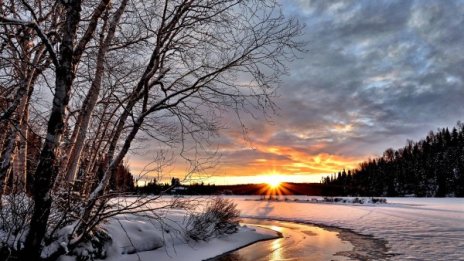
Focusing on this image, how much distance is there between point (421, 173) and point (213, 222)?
108 meters

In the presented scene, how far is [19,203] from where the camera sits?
31.8ft

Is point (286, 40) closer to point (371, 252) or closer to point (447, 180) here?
point (371, 252)

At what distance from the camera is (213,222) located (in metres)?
18.1

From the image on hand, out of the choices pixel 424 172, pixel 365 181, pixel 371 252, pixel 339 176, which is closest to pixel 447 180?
pixel 424 172

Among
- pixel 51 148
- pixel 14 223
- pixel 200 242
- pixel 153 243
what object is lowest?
pixel 200 242

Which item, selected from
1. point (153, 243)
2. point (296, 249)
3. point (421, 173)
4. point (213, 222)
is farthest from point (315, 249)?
point (421, 173)

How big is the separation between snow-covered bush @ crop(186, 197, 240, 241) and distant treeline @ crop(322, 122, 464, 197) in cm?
9155

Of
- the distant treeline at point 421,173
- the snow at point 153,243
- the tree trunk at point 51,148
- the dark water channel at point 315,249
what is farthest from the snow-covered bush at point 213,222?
the distant treeline at point 421,173

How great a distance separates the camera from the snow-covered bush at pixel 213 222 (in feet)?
53.1

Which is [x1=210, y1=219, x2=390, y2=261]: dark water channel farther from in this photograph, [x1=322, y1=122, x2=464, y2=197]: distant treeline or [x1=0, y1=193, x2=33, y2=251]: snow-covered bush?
[x1=322, y1=122, x2=464, y2=197]: distant treeline

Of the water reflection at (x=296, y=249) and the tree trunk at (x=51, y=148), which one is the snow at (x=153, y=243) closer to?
the water reflection at (x=296, y=249)

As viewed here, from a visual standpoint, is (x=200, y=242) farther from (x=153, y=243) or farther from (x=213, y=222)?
(x=153, y=243)

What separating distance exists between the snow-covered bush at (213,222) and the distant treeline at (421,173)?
3604 inches

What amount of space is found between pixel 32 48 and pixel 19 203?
3.63 m
